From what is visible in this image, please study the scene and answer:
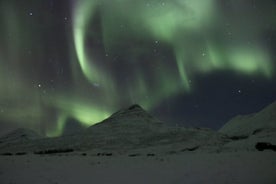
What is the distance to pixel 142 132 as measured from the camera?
371 feet

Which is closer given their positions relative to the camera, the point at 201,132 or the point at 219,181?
the point at 219,181

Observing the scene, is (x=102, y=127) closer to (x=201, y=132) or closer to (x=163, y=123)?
(x=163, y=123)

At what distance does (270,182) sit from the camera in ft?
74.0

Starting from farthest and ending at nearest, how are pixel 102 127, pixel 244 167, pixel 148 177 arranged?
1. pixel 102 127
2. pixel 244 167
3. pixel 148 177

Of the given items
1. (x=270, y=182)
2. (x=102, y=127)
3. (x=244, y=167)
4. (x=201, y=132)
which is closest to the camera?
(x=270, y=182)

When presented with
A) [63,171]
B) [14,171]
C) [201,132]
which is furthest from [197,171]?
[201,132]

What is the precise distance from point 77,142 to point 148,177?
8255 centimetres

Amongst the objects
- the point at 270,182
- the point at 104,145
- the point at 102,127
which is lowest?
the point at 270,182

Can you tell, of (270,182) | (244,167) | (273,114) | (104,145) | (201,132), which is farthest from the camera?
(273,114)

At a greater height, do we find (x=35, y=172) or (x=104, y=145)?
(x=104, y=145)

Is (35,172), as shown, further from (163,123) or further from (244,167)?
(163,123)

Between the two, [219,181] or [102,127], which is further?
[102,127]

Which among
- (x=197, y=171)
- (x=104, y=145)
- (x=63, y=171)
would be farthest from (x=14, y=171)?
(x=104, y=145)

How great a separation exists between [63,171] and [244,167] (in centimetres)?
1495
